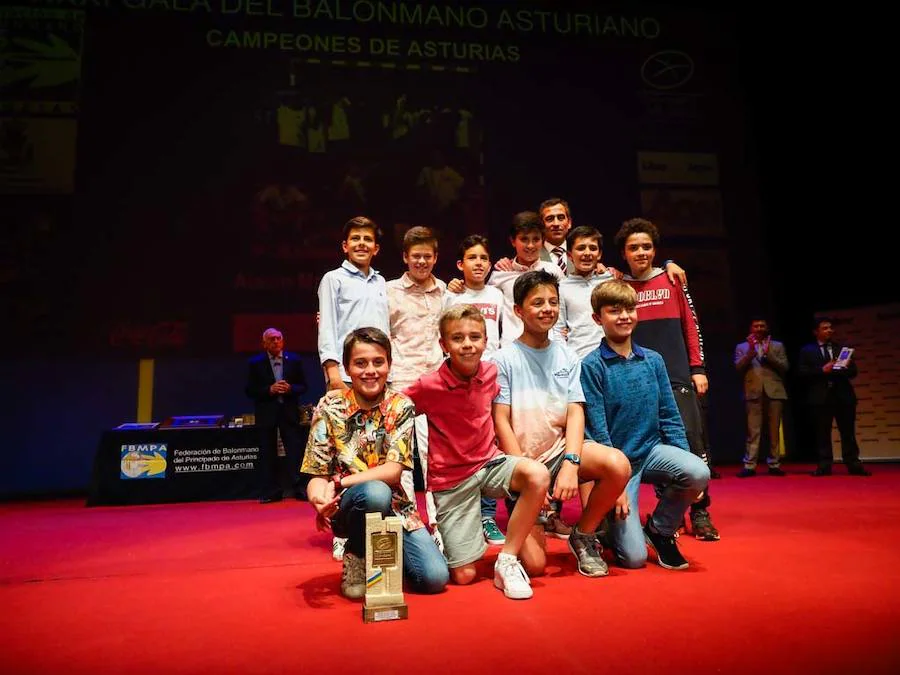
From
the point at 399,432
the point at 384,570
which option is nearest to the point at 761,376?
the point at 399,432

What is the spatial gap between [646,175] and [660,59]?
49.1 inches

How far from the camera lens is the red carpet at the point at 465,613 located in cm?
151

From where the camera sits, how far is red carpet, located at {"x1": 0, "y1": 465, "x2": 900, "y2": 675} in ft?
4.95

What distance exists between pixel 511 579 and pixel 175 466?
368cm

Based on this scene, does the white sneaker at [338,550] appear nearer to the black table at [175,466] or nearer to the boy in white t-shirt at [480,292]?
the boy in white t-shirt at [480,292]

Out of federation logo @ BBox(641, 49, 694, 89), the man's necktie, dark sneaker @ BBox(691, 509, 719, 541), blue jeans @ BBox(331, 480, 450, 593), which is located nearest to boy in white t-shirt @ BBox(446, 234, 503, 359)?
the man's necktie

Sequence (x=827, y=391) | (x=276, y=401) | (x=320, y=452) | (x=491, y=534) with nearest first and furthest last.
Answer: (x=320, y=452), (x=491, y=534), (x=276, y=401), (x=827, y=391)

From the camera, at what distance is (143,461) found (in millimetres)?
4840

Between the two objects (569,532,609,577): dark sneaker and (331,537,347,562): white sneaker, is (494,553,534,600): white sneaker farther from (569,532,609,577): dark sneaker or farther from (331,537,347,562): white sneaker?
(331,537,347,562): white sneaker

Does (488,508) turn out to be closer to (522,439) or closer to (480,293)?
(522,439)

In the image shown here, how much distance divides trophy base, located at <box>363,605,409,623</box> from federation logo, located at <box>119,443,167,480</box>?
3.64m

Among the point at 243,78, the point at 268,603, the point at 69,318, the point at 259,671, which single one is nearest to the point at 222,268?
the point at 69,318

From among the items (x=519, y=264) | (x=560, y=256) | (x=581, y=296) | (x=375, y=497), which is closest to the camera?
(x=375, y=497)

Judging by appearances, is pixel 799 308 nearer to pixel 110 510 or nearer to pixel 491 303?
pixel 491 303
